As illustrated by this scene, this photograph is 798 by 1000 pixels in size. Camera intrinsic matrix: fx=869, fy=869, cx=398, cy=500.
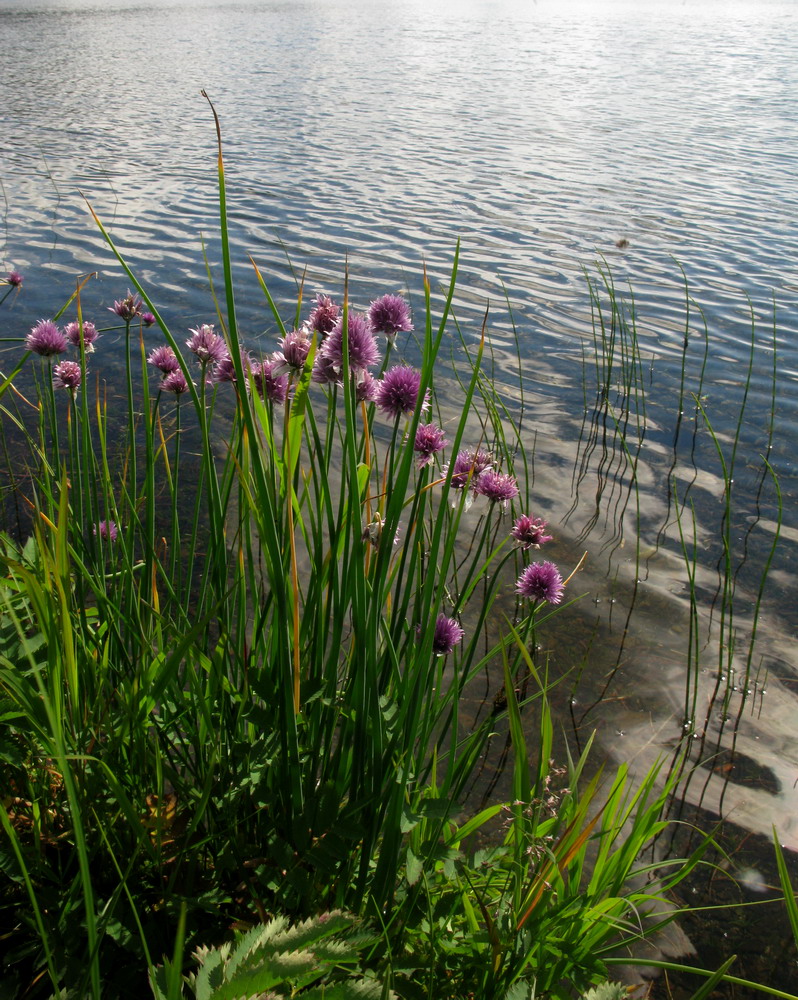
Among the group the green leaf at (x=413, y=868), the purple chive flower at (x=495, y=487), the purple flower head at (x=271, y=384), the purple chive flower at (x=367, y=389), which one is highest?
the purple chive flower at (x=367, y=389)

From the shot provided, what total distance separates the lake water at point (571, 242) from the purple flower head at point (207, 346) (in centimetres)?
153

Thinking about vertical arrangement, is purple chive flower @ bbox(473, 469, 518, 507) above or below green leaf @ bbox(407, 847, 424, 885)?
above

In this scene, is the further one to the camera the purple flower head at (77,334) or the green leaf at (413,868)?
the purple flower head at (77,334)

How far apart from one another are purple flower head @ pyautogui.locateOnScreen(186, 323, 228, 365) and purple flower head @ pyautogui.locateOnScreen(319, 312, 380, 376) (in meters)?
0.38

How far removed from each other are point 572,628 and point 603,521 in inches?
34.3

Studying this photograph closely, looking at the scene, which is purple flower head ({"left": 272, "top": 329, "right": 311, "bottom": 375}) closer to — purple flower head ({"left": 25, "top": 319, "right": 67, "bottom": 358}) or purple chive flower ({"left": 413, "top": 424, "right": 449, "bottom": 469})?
purple chive flower ({"left": 413, "top": 424, "right": 449, "bottom": 469})

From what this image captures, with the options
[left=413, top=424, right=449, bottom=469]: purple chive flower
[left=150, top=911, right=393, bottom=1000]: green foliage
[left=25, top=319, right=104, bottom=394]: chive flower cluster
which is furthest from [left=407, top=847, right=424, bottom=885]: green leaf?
[left=25, top=319, right=104, bottom=394]: chive flower cluster

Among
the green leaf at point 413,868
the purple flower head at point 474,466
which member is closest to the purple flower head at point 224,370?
the purple flower head at point 474,466

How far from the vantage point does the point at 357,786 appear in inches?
65.6

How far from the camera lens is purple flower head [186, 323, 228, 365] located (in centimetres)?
177

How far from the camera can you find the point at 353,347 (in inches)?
57.9

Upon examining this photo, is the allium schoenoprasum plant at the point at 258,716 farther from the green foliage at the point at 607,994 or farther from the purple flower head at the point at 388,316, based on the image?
the green foliage at the point at 607,994

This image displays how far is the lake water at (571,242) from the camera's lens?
3342 millimetres

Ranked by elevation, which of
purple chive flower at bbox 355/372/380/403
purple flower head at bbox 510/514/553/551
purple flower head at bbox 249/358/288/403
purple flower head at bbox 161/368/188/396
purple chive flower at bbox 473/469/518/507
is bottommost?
purple flower head at bbox 510/514/553/551
